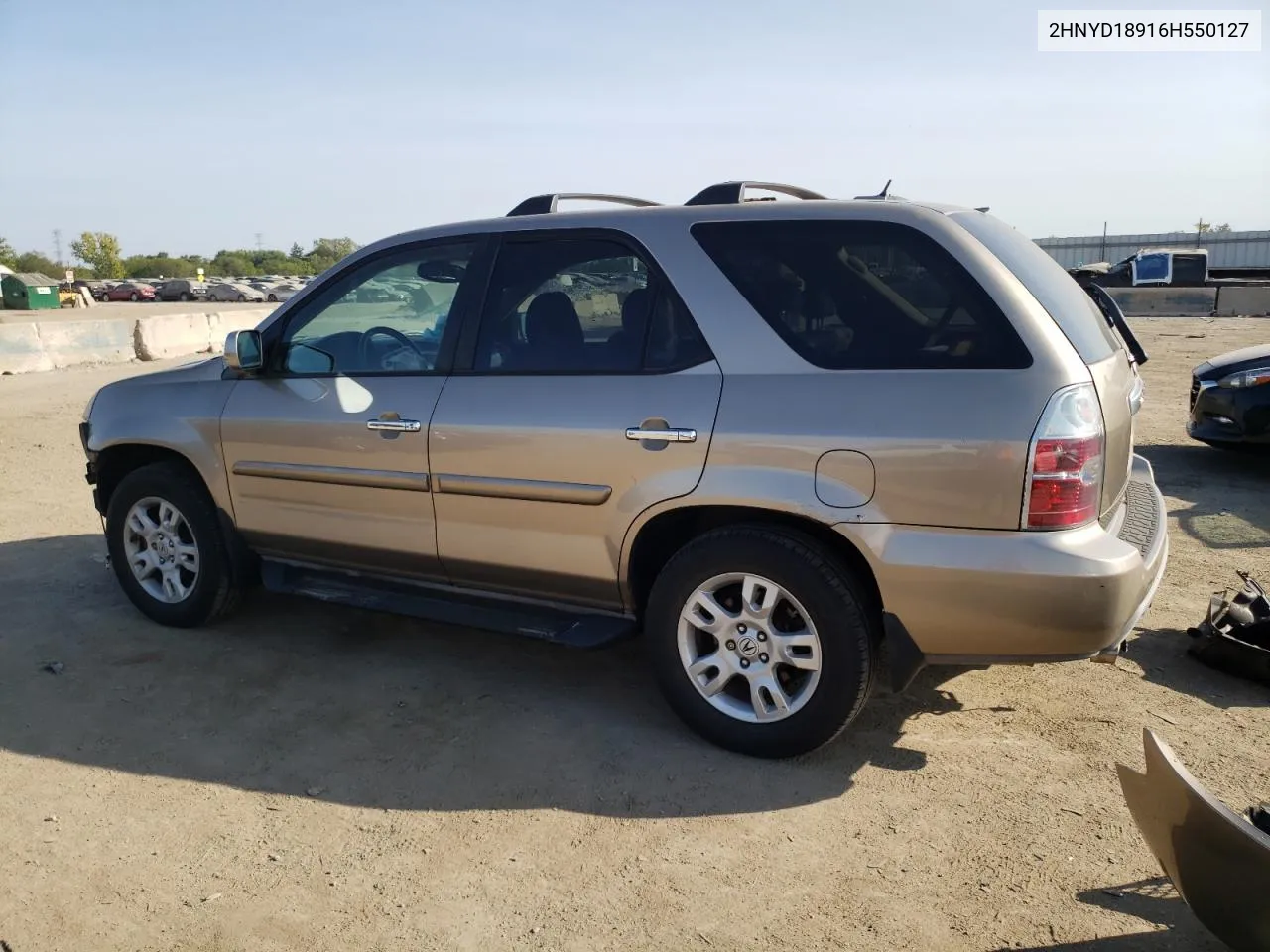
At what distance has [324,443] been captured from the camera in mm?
4355

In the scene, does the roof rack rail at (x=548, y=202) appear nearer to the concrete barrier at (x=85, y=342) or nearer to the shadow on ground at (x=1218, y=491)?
the shadow on ground at (x=1218, y=491)

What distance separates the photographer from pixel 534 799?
3420mm

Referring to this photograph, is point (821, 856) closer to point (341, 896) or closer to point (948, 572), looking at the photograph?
point (948, 572)

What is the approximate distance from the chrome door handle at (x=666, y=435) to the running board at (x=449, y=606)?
29.8 inches

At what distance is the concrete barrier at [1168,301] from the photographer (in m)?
23.6

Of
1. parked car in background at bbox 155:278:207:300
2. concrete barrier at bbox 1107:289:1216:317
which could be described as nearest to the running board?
concrete barrier at bbox 1107:289:1216:317

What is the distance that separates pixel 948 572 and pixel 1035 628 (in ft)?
1.02

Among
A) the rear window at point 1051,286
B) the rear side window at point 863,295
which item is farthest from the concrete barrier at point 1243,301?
the rear side window at point 863,295

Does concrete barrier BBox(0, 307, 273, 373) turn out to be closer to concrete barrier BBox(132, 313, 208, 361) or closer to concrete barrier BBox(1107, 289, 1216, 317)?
concrete barrier BBox(132, 313, 208, 361)

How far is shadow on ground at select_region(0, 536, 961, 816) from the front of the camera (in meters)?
3.50

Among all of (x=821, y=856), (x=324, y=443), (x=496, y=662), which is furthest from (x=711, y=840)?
(x=324, y=443)

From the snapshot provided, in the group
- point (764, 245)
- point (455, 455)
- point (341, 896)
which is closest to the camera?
point (341, 896)

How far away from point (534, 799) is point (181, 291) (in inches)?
2632

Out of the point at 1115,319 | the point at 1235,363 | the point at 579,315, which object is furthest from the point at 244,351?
the point at 1235,363
